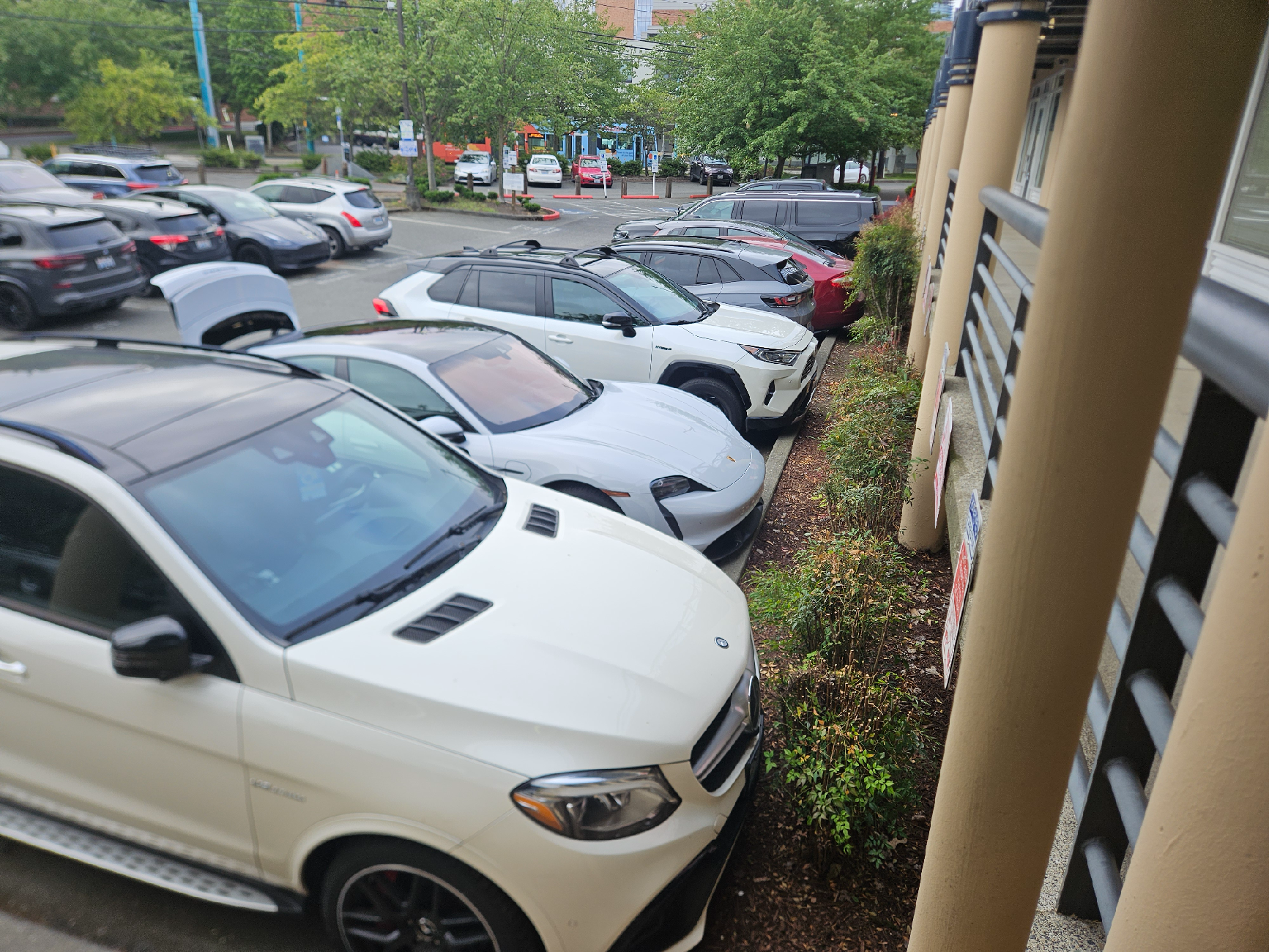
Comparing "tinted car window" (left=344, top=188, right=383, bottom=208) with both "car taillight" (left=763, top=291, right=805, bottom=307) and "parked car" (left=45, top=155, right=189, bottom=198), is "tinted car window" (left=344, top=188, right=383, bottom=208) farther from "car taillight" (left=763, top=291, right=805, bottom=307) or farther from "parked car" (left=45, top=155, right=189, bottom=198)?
"car taillight" (left=763, top=291, right=805, bottom=307)

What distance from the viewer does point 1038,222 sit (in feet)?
9.89

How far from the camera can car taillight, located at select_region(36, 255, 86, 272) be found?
12367 millimetres

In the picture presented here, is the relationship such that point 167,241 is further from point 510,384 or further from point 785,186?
point 785,186

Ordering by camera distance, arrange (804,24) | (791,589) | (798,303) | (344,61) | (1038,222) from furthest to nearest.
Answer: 1. (344,61)
2. (804,24)
3. (798,303)
4. (791,589)
5. (1038,222)

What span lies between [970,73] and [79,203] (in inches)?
572

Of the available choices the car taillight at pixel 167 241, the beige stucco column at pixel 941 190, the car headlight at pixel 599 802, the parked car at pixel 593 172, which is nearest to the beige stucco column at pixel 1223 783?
the car headlight at pixel 599 802

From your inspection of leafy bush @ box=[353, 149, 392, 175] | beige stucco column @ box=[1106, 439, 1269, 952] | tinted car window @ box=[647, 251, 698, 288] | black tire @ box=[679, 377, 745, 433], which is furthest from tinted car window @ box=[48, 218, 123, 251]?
leafy bush @ box=[353, 149, 392, 175]

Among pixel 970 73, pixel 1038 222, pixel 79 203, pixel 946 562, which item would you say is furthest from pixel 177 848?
pixel 79 203

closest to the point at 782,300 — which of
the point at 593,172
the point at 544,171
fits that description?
the point at 544,171

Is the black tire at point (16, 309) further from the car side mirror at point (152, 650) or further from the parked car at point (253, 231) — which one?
the car side mirror at point (152, 650)

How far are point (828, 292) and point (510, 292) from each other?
604 cm

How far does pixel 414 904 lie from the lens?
2.77 meters

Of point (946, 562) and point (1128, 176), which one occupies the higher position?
point (1128, 176)

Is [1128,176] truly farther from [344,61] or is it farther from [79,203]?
[344,61]
